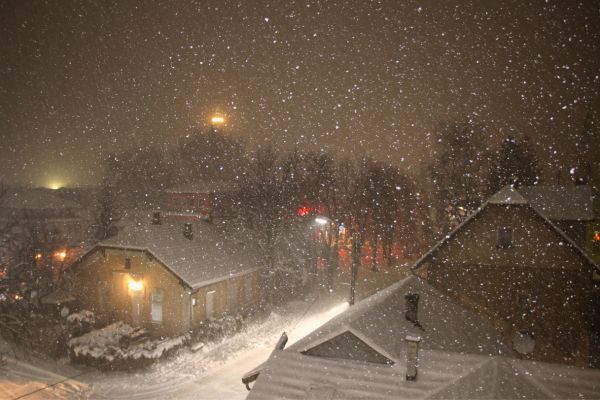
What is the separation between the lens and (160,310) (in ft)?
70.0

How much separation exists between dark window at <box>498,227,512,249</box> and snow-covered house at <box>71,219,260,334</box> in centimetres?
1530

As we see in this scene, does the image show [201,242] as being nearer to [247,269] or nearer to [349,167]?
[247,269]

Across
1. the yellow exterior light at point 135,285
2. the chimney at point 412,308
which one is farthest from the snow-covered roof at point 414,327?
the yellow exterior light at point 135,285

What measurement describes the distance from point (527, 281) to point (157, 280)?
61.0ft

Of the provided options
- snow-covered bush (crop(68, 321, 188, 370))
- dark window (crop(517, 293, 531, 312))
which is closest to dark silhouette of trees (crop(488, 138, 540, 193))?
dark window (crop(517, 293, 531, 312))

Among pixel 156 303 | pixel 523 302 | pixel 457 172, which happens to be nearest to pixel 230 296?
pixel 156 303

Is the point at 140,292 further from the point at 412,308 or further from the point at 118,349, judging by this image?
the point at 412,308

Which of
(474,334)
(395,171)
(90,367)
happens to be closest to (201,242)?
(90,367)

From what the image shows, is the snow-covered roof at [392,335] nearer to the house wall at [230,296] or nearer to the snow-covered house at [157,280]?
the snow-covered house at [157,280]

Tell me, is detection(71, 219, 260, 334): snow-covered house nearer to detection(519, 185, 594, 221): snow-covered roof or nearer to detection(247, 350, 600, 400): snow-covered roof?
detection(247, 350, 600, 400): snow-covered roof

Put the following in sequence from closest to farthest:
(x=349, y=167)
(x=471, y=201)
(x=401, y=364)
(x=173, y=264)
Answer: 1. (x=401, y=364)
2. (x=173, y=264)
3. (x=471, y=201)
4. (x=349, y=167)

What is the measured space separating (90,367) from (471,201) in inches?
1211

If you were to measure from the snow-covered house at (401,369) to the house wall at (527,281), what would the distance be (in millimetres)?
4821

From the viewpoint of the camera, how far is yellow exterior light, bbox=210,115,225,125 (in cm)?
6788
